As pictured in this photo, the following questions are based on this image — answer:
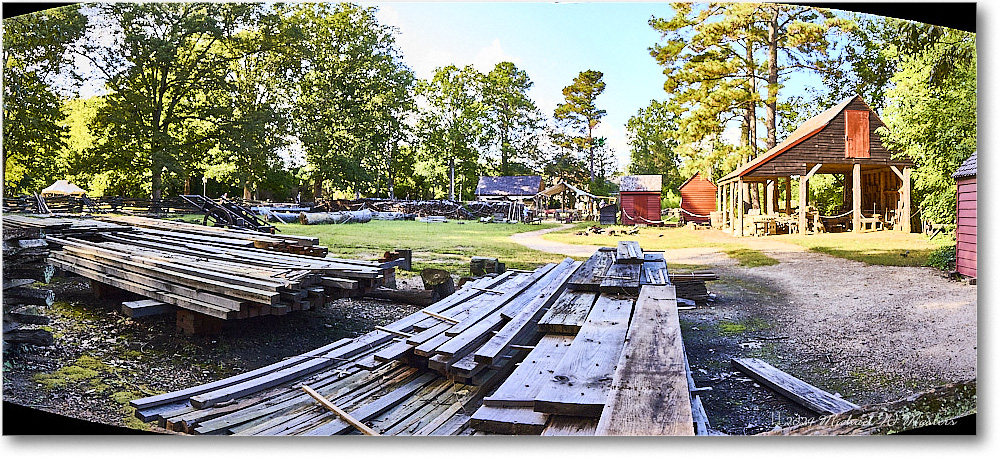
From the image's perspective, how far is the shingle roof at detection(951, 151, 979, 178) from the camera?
3.29 metres

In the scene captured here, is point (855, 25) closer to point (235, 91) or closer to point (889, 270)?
point (889, 270)

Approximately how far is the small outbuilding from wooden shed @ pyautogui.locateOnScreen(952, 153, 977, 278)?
245cm

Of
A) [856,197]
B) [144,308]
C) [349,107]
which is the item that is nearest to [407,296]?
[349,107]

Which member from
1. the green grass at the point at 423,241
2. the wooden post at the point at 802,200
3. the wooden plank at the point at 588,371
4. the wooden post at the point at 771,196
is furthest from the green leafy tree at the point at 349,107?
the wooden post at the point at 802,200

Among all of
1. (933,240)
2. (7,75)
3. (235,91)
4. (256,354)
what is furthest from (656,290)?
(7,75)

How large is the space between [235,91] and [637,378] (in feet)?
10.3

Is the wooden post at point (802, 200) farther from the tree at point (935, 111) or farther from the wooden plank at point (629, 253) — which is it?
the wooden plank at point (629, 253)

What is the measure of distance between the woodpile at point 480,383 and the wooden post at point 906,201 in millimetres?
1601

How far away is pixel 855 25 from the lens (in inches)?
143

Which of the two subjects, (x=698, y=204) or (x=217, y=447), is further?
(x=698, y=204)

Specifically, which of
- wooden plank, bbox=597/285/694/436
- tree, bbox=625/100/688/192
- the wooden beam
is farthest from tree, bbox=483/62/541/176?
the wooden beam

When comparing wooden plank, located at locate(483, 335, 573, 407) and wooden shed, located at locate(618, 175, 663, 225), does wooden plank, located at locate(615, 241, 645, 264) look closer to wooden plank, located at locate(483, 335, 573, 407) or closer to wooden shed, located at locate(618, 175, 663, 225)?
wooden shed, located at locate(618, 175, 663, 225)

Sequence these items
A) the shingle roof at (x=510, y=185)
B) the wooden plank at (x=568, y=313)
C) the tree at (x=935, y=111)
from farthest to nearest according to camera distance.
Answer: the shingle roof at (x=510, y=185) < the tree at (x=935, y=111) < the wooden plank at (x=568, y=313)

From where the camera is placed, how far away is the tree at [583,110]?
12.6ft
